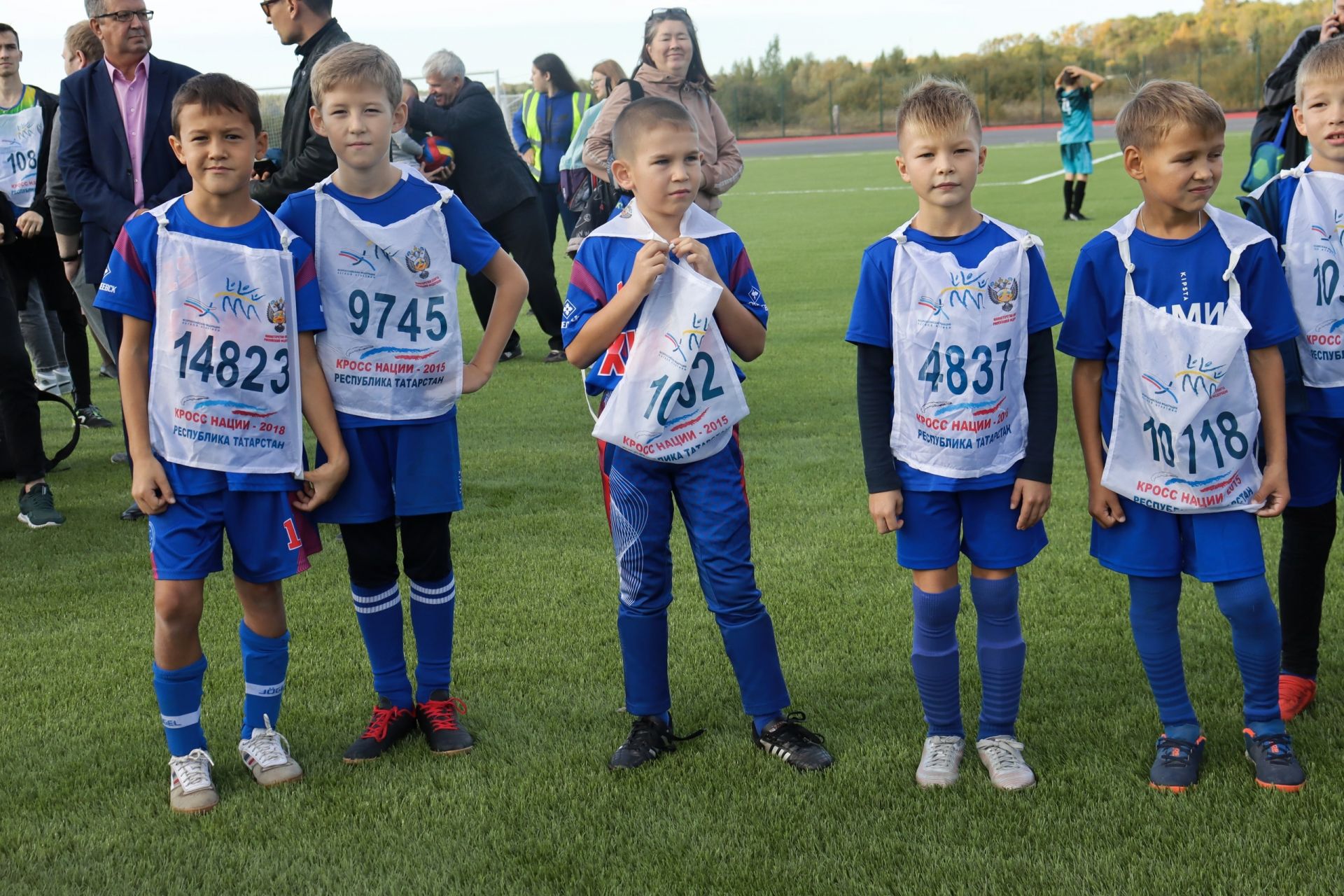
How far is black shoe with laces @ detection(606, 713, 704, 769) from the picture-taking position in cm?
304

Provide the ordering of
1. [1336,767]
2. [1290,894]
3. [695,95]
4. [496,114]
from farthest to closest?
[496,114], [695,95], [1336,767], [1290,894]

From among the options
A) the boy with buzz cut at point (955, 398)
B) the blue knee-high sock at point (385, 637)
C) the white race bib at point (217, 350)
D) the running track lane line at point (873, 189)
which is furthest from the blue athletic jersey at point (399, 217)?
the running track lane line at point (873, 189)

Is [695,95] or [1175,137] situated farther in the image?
[695,95]

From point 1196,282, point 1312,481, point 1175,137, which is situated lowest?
point 1312,481

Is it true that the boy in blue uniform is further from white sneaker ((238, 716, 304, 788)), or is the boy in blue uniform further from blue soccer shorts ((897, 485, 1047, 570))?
white sneaker ((238, 716, 304, 788))

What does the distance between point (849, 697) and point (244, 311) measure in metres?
1.77

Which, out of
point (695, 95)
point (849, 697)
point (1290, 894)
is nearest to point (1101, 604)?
point (849, 697)

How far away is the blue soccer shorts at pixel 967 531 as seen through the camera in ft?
9.27

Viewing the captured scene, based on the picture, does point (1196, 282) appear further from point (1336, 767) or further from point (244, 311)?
point (244, 311)

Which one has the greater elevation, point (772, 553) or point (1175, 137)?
point (1175, 137)

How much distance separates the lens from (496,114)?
7.90m

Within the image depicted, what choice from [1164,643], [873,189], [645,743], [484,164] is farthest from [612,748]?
[873,189]

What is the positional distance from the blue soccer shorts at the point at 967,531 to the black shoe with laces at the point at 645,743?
0.73m

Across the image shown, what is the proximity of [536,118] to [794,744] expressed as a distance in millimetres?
8853
